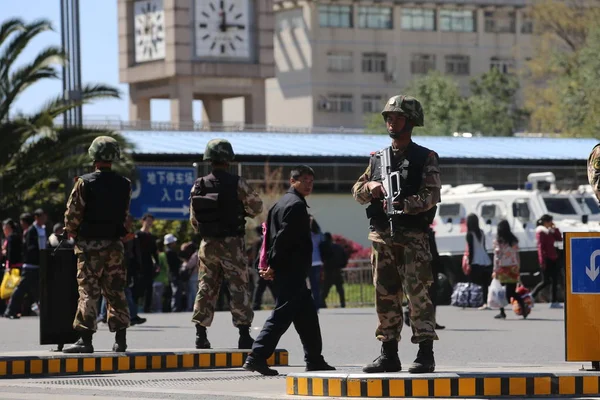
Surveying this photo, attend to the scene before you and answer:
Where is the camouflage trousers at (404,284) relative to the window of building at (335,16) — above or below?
below

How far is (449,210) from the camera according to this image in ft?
111

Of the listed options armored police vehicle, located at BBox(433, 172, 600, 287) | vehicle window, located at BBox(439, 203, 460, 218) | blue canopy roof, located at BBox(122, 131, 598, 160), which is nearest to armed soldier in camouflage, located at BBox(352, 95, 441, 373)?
armored police vehicle, located at BBox(433, 172, 600, 287)

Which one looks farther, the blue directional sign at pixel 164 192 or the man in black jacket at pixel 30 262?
the blue directional sign at pixel 164 192

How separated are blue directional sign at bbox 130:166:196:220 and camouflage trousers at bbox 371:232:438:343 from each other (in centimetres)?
2119

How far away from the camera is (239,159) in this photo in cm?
5306

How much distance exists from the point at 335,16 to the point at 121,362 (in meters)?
94.7

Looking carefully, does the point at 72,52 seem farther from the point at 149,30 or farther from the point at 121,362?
the point at 149,30

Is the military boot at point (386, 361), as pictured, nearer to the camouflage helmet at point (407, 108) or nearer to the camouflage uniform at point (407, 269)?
the camouflage uniform at point (407, 269)

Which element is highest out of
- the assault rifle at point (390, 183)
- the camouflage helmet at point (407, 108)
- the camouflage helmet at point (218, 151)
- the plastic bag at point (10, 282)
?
the camouflage helmet at point (407, 108)

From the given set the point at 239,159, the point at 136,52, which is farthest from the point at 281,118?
→ the point at 239,159

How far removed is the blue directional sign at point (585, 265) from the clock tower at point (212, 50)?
273ft

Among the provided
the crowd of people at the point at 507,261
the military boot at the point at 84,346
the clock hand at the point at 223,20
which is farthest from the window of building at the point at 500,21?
the military boot at the point at 84,346

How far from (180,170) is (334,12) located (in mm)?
75491

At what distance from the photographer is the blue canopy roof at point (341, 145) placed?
5281cm
